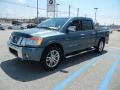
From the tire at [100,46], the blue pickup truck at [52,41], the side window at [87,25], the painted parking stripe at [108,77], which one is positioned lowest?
the painted parking stripe at [108,77]

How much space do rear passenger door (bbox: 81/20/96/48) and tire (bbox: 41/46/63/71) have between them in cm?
162

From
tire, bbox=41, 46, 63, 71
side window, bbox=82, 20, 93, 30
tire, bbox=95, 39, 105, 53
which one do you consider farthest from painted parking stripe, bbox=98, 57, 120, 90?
tire, bbox=95, 39, 105, 53

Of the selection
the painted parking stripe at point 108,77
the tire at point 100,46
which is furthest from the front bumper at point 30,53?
the tire at point 100,46

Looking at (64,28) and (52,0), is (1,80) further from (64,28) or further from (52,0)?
(52,0)

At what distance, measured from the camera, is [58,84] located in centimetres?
453

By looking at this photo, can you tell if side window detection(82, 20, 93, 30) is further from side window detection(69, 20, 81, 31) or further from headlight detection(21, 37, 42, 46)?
headlight detection(21, 37, 42, 46)

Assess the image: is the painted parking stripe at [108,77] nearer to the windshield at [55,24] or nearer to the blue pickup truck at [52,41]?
the blue pickup truck at [52,41]

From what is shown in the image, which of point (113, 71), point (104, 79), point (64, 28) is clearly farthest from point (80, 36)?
point (104, 79)

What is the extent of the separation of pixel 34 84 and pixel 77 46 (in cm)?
284

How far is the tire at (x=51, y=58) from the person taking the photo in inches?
213

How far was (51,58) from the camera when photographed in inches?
223

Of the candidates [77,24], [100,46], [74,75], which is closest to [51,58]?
[74,75]

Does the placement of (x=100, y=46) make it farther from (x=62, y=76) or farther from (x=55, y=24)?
(x=62, y=76)

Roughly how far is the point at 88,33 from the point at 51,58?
8.22 ft
